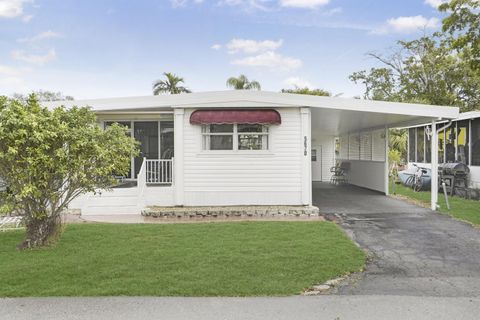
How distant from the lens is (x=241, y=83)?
31516 mm

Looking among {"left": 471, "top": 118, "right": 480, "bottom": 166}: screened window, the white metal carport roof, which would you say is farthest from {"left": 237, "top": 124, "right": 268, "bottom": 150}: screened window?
{"left": 471, "top": 118, "right": 480, "bottom": 166}: screened window

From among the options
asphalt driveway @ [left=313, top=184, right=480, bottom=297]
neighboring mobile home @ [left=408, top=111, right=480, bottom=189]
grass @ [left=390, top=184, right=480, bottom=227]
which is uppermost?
neighboring mobile home @ [left=408, top=111, right=480, bottom=189]

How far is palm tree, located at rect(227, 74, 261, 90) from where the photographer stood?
31.4m

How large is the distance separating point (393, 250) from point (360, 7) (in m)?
14.1

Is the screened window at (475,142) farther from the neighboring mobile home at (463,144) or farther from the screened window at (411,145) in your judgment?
the screened window at (411,145)

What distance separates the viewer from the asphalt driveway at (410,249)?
449 centimetres

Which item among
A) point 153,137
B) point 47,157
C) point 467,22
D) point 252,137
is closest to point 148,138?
point 153,137

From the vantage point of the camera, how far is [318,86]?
112 feet

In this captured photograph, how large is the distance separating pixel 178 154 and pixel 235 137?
1.49m

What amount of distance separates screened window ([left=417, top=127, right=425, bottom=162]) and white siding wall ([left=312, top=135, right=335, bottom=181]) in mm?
4193

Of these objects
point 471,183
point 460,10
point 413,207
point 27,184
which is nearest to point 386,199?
point 413,207

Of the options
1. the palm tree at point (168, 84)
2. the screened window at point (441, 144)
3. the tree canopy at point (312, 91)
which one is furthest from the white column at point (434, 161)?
the palm tree at point (168, 84)

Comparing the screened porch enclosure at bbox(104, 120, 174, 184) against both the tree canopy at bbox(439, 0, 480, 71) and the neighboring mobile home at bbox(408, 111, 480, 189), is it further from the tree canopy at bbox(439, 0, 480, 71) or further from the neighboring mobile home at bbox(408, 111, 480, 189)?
the tree canopy at bbox(439, 0, 480, 71)

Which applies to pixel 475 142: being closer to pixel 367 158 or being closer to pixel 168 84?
pixel 367 158
